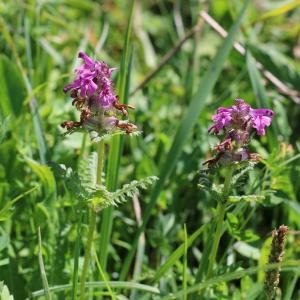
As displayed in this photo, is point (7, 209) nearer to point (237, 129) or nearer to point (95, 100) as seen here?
point (95, 100)

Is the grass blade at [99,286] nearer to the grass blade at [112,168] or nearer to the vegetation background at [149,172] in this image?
the vegetation background at [149,172]

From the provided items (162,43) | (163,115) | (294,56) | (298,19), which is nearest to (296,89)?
(163,115)

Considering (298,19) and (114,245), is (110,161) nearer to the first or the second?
(114,245)

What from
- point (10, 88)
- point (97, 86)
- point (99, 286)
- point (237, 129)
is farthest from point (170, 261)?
point (10, 88)

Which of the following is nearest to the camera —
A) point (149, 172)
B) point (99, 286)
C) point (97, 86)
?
point (97, 86)

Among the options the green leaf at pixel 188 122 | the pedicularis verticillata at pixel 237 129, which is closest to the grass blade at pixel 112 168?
the green leaf at pixel 188 122

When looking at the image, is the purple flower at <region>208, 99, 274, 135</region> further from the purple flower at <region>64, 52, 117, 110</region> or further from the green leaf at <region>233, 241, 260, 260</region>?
the green leaf at <region>233, 241, 260, 260</region>
